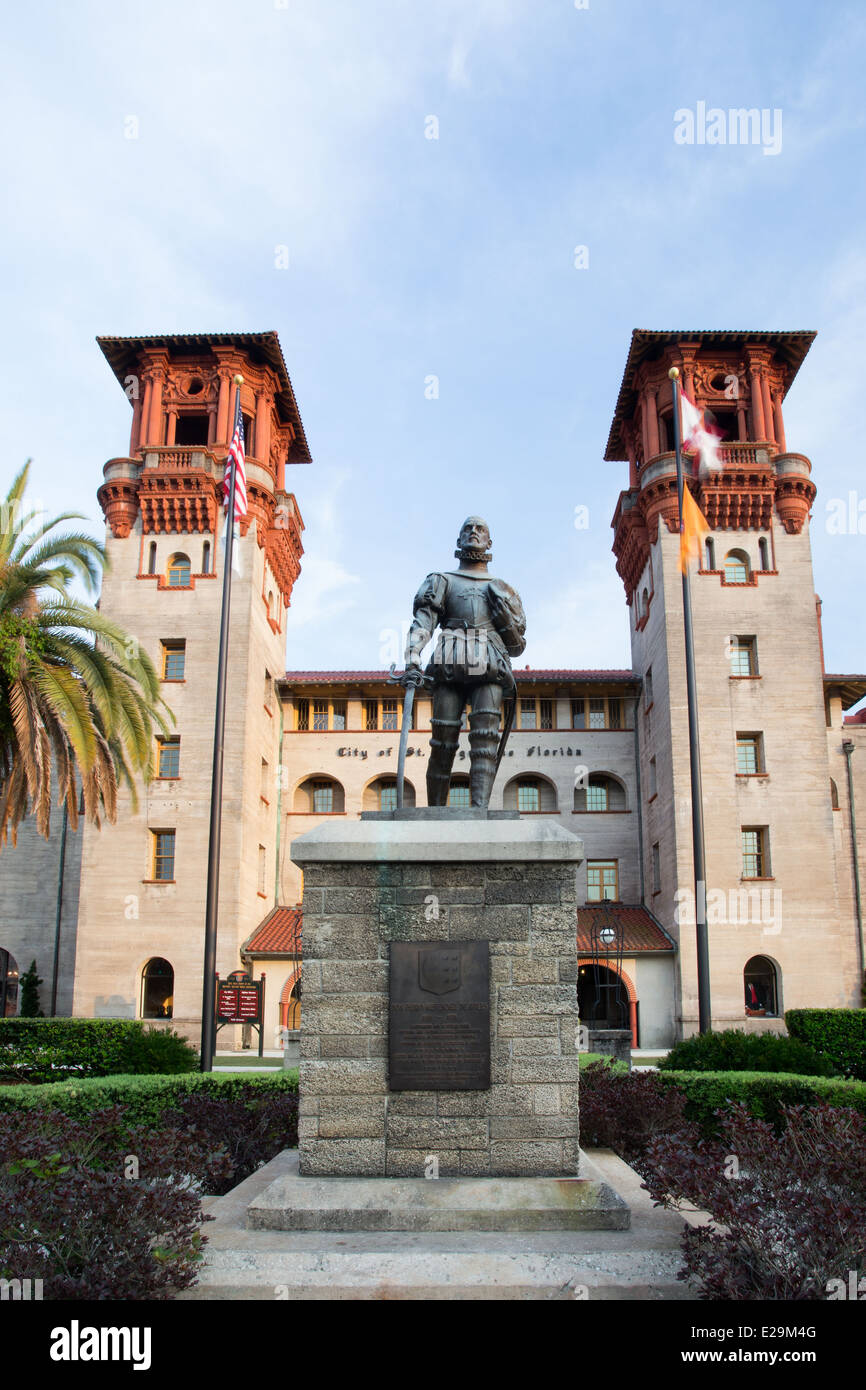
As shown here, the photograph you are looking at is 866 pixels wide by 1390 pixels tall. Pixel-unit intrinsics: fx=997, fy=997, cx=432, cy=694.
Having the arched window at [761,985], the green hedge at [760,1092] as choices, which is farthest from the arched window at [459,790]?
the green hedge at [760,1092]

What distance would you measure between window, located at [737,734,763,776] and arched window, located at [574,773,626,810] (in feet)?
20.9

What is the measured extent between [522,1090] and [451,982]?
0.88 metres

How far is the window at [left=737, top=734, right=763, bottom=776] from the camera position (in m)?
32.5

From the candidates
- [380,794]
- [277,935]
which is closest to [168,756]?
[277,935]

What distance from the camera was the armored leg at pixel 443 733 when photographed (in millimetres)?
8672

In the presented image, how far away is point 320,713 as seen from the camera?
39781 millimetres

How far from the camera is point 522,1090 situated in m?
6.94

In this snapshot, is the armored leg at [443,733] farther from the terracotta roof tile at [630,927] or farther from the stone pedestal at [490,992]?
the terracotta roof tile at [630,927]

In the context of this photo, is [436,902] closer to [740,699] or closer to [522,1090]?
[522,1090]

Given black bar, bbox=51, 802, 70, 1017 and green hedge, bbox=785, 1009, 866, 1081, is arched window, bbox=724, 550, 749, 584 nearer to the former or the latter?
green hedge, bbox=785, 1009, 866, 1081

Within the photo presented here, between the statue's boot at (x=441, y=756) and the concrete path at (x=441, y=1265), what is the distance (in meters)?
3.51

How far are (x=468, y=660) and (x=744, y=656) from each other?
2712 centimetres

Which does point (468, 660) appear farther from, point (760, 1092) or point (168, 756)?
point (168, 756)

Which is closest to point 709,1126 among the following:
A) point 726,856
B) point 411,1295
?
point 411,1295
